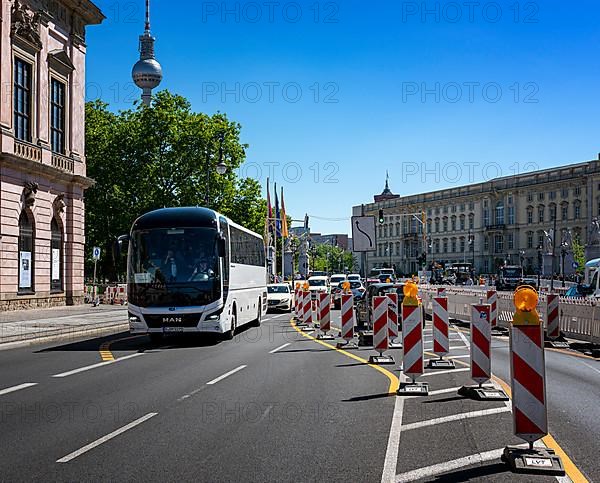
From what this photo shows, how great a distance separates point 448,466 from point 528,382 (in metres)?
1.23

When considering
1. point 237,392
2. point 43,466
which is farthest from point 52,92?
point 43,466

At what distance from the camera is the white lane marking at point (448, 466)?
20.6 ft

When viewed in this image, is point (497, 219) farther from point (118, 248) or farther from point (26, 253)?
point (118, 248)

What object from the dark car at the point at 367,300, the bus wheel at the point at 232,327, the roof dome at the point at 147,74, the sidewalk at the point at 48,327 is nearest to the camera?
the sidewalk at the point at 48,327

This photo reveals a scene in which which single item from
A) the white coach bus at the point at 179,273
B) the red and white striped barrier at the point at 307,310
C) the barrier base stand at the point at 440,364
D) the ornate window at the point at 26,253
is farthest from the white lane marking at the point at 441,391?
the ornate window at the point at 26,253

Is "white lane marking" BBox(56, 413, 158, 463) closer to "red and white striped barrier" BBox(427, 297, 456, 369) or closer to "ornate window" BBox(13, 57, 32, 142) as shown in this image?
"red and white striped barrier" BBox(427, 297, 456, 369)

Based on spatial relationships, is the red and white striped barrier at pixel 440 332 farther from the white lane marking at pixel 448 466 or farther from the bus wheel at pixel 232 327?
the bus wheel at pixel 232 327

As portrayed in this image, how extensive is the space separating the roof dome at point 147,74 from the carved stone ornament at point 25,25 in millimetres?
58726

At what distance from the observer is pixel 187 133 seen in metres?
55.9

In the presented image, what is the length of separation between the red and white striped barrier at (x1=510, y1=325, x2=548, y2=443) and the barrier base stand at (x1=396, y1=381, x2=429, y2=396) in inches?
141

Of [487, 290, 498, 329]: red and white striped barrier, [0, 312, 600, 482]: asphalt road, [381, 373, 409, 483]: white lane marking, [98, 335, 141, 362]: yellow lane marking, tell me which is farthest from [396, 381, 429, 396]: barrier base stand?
[487, 290, 498, 329]: red and white striped barrier

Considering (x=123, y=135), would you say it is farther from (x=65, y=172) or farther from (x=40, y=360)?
(x=40, y=360)

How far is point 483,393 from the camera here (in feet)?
Result: 33.9

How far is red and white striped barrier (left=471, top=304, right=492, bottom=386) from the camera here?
10580 millimetres
